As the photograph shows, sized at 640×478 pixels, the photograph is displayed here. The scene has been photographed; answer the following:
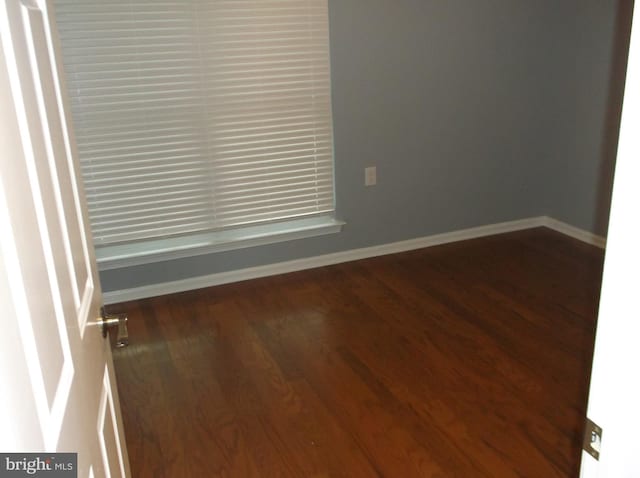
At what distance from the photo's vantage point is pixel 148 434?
216 cm

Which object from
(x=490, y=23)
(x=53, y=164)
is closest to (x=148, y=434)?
(x=53, y=164)

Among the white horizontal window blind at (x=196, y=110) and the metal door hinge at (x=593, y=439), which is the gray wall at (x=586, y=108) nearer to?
the white horizontal window blind at (x=196, y=110)

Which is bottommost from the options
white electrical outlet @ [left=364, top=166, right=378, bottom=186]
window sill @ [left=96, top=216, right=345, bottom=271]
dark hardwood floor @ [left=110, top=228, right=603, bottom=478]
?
dark hardwood floor @ [left=110, top=228, right=603, bottom=478]

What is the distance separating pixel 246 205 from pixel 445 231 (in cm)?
138

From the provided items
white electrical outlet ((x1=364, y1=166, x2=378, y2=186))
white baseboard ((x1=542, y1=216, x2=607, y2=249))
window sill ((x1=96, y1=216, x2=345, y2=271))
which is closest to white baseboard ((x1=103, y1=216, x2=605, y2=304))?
white baseboard ((x1=542, y1=216, x2=607, y2=249))

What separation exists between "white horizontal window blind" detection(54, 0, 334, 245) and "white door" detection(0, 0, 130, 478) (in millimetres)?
1891

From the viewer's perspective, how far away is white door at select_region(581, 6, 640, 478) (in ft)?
2.09

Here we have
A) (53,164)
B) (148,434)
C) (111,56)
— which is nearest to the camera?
(53,164)

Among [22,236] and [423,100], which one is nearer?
[22,236]

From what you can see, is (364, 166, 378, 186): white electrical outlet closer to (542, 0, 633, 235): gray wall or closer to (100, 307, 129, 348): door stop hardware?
(542, 0, 633, 235): gray wall

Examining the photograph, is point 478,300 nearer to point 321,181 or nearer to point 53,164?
point 321,181

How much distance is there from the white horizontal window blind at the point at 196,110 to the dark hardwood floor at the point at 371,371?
1.70 ft

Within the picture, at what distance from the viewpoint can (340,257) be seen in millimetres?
3637
